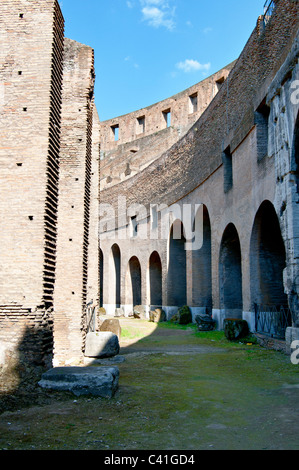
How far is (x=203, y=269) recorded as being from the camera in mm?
17984

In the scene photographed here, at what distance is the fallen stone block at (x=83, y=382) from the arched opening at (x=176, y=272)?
1565 centimetres

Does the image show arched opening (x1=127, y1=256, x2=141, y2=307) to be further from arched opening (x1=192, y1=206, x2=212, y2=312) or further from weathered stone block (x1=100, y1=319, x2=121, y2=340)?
weathered stone block (x1=100, y1=319, x2=121, y2=340)

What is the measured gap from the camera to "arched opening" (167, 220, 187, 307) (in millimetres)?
21391

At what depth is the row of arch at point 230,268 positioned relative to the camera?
38.1 ft

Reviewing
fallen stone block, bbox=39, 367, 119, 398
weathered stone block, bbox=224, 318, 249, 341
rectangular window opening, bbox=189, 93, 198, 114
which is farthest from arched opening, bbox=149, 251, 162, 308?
fallen stone block, bbox=39, 367, 119, 398

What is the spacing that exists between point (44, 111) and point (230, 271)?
987 centimetres

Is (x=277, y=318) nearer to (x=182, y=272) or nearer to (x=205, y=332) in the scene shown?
(x=205, y=332)

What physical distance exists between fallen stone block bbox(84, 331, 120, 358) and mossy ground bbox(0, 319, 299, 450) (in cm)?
88

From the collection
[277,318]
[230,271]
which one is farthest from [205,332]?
[277,318]

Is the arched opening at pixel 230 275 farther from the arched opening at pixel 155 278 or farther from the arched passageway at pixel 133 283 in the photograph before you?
the arched passageway at pixel 133 283

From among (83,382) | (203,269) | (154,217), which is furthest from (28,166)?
(154,217)

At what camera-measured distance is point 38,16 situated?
6977 millimetres

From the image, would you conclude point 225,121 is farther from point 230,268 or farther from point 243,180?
point 230,268

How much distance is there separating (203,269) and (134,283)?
10156 mm
